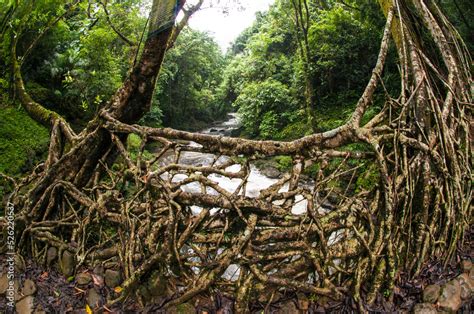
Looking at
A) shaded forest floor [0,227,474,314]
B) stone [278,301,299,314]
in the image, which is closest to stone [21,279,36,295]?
shaded forest floor [0,227,474,314]

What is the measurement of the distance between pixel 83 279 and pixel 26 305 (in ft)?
1.91

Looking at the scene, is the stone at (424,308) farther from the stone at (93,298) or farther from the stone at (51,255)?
Answer: the stone at (51,255)

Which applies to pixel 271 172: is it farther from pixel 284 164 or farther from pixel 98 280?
pixel 98 280

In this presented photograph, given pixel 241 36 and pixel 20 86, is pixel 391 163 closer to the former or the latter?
pixel 20 86

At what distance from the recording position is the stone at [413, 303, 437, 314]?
8.85ft

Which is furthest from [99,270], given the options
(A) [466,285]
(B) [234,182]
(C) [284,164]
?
(C) [284,164]

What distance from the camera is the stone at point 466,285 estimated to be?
287cm

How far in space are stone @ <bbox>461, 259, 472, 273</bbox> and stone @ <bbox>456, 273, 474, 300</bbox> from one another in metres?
0.08

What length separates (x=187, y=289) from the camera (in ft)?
9.07

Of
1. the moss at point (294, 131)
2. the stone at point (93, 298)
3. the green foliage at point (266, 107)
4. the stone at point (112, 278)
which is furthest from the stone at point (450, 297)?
the green foliage at point (266, 107)

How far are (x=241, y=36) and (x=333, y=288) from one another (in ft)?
109

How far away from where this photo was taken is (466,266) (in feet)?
10.3

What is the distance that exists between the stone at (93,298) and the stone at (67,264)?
42cm

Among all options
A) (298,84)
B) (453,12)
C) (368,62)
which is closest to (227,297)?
(453,12)
